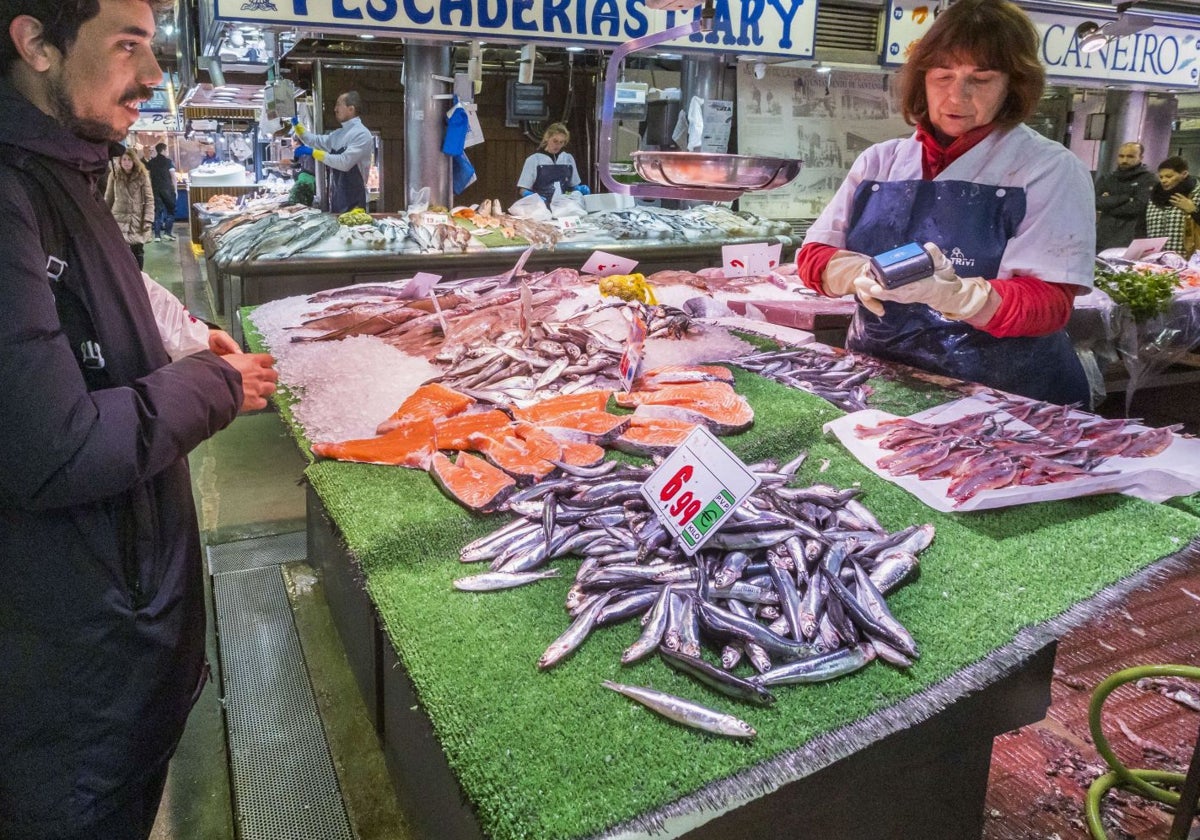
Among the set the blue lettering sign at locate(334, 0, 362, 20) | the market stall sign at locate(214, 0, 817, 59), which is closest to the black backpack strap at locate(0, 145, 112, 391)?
the market stall sign at locate(214, 0, 817, 59)

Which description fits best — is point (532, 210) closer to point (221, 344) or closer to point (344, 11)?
point (344, 11)

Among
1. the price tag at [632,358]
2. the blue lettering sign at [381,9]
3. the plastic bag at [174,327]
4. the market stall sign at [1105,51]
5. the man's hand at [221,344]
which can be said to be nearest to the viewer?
the plastic bag at [174,327]

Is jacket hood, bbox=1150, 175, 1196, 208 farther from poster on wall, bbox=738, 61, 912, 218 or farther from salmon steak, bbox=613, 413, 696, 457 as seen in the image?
salmon steak, bbox=613, 413, 696, 457

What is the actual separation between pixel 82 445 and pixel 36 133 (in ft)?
1.50

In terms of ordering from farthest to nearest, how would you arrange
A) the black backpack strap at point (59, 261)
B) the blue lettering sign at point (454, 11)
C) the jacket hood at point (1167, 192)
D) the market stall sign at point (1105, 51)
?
1. the jacket hood at point (1167, 192)
2. the market stall sign at point (1105, 51)
3. the blue lettering sign at point (454, 11)
4. the black backpack strap at point (59, 261)

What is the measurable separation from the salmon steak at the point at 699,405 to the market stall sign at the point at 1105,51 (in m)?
5.95

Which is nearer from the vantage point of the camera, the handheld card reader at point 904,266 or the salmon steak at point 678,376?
the handheld card reader at point 904,266

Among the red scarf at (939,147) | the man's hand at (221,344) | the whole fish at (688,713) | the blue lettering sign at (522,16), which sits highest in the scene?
the blue lettering sign at (522,16)

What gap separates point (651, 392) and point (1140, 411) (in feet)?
16.4

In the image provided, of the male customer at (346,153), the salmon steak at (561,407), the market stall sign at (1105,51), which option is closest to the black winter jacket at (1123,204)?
the market stall sign at (1105,51)

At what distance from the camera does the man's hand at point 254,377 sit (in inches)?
64.5

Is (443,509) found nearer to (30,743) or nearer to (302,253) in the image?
(30,743)

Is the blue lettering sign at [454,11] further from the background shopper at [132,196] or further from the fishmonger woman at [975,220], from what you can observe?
the background shopper at [132,196]

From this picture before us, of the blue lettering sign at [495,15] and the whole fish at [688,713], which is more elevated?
the blue lettering sign at [495,15]
